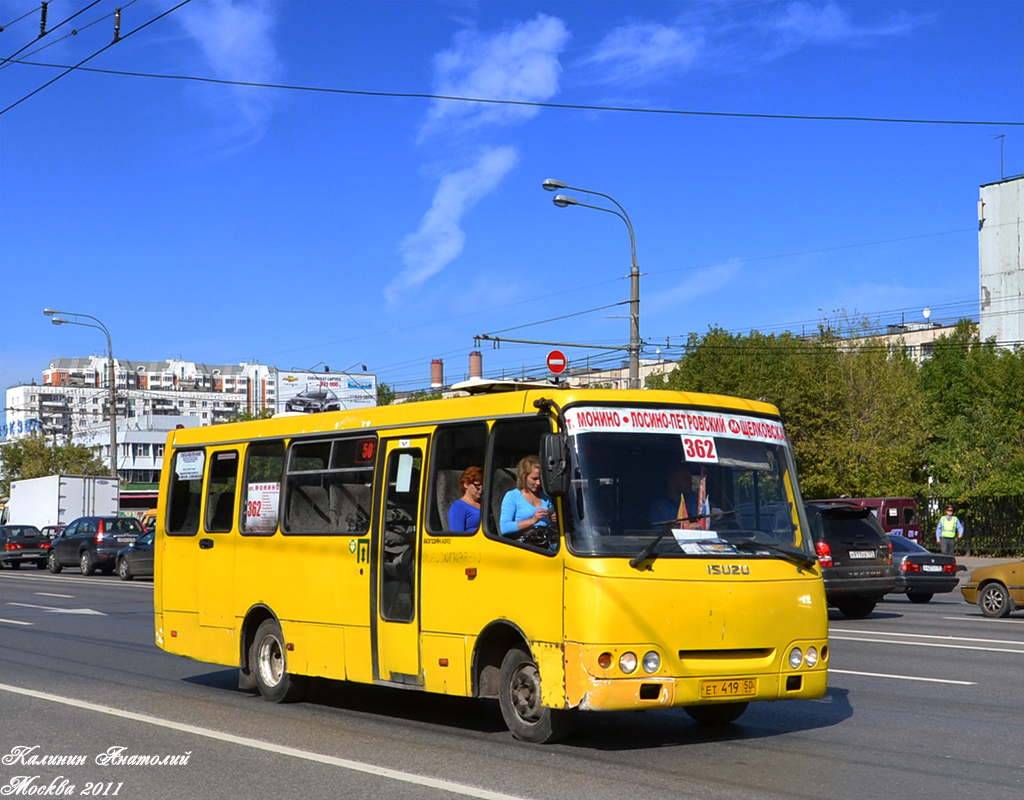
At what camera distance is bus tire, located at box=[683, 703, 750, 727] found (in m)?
9.61

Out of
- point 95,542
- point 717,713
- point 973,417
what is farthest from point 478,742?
point 973,417

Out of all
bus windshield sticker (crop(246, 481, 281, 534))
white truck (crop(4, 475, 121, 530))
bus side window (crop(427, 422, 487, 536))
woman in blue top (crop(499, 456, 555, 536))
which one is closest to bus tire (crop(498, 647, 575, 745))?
woman in blue top (crop(499, 456, 555, 536))

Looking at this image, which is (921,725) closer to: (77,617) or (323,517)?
(323,517)

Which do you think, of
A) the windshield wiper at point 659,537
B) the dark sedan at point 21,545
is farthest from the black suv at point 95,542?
the windshield wiper at point 659,537

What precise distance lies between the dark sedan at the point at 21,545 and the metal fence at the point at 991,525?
29.1 m

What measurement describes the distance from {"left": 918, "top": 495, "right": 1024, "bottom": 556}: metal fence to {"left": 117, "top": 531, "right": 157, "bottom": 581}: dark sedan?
23758 millimetres

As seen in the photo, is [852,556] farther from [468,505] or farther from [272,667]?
[468,505]

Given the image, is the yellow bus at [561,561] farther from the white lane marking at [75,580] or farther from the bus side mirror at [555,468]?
the white lane marking at [75,580]

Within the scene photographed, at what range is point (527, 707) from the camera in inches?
352

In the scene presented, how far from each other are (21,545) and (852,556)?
32481mm

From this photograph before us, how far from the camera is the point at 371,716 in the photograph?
10555mm

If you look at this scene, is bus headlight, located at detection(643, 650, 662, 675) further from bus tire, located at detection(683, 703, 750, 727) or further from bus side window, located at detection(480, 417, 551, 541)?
bus side window, located at detection(480, 417, 551, 541)

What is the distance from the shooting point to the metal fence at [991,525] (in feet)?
130

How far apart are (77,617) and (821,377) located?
40.6 meters
